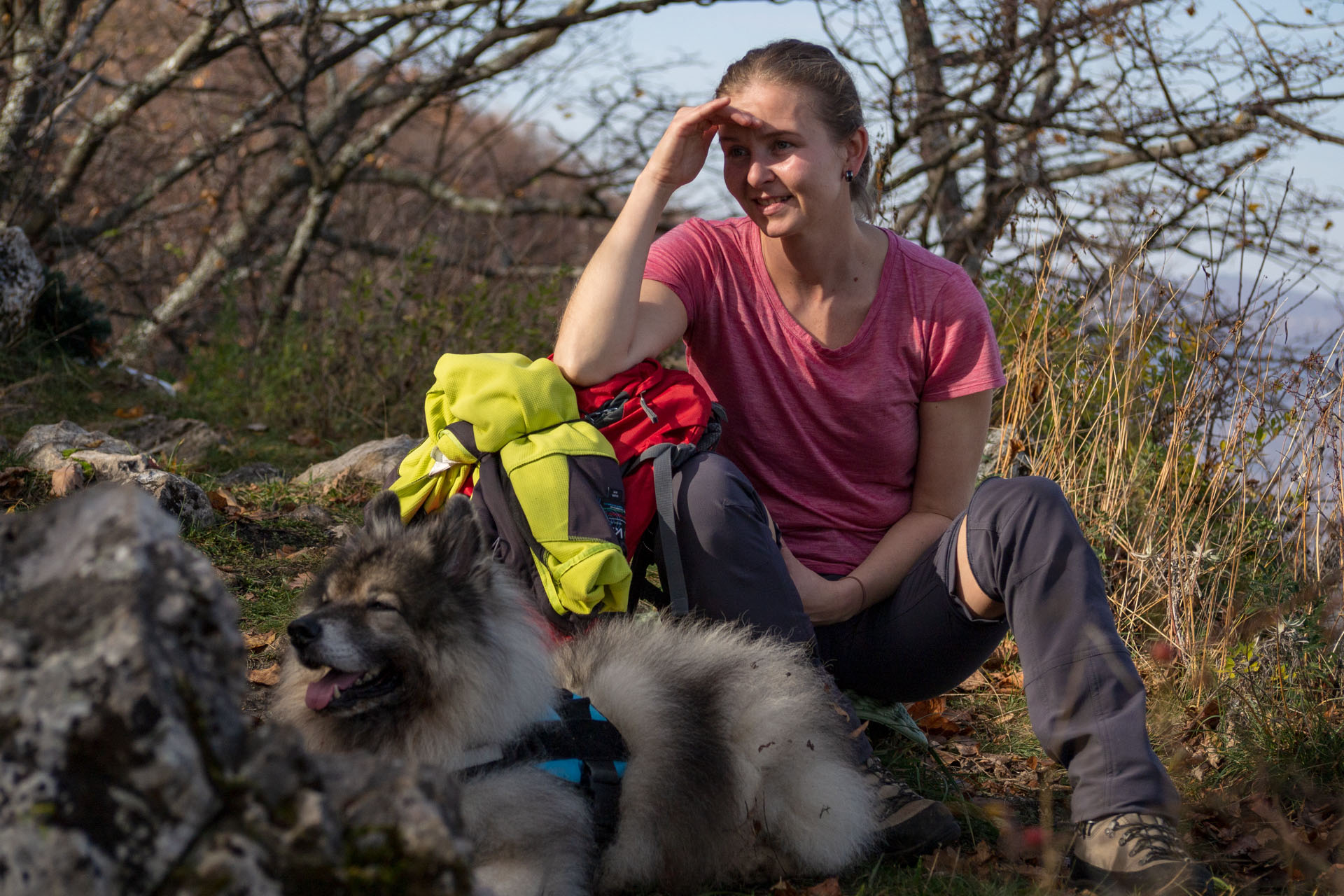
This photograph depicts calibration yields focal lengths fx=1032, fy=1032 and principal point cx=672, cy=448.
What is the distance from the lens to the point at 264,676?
3205 millimetres

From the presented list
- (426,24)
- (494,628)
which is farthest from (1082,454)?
(426,24)

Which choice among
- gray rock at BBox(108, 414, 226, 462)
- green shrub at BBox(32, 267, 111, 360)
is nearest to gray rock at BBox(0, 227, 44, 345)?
green shrub at BBox(32, 267, 111, 360)

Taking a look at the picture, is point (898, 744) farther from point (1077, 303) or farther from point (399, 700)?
point (1077, 303)

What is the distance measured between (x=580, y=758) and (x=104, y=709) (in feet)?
4.22

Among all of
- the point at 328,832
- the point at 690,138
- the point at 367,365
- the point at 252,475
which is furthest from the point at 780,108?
the point at 367,365

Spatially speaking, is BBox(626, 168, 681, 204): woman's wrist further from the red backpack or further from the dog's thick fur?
the dog's thick fur

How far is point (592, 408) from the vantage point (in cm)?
285

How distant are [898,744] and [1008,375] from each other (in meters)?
1.87

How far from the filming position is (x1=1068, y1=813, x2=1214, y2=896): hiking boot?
6.85ft

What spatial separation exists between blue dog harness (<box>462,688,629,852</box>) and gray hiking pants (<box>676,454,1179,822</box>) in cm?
51

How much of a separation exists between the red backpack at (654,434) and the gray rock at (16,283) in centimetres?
467

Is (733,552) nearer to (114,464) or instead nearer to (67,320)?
(114,464)

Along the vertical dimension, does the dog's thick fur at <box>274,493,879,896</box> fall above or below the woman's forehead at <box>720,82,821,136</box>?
below

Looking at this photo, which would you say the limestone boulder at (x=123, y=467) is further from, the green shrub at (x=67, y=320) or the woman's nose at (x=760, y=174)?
the woman's nose at (x=760, y=174)
